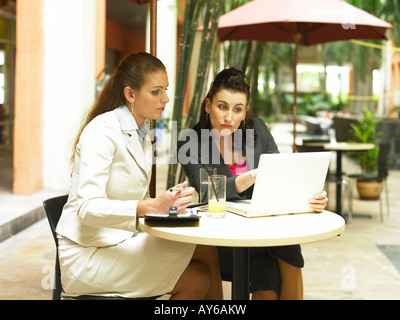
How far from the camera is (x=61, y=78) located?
6.53 metres

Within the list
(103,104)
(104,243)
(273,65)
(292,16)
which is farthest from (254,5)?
(273,65)

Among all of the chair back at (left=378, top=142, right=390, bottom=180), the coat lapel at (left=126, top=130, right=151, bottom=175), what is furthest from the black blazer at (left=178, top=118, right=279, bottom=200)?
the chair back at (left=378, top=142, right=390, bottom=180)

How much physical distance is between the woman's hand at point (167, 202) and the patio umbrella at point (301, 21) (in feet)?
10.6

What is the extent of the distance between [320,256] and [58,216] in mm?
2684

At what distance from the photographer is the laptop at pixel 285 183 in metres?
1.99

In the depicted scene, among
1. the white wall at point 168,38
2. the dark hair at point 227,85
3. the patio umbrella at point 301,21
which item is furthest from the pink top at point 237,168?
the white wall at point 168,38

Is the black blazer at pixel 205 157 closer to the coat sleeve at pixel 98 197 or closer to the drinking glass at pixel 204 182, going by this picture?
the drinking glass at pixel 204 182

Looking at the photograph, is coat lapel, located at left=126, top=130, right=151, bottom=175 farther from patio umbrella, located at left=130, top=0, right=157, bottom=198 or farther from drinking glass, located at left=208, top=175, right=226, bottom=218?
patio umbrella, located at left=130, top=0, right=157, bottom=198

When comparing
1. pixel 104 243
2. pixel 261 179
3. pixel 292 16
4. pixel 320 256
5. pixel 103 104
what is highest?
pixel 292 16

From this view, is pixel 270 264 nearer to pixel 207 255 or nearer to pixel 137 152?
pixel 207 255

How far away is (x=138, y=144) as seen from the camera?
2205 millimetres

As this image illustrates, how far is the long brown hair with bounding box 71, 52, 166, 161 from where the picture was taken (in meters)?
2.21

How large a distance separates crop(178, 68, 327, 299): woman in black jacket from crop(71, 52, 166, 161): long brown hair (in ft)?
1.35
